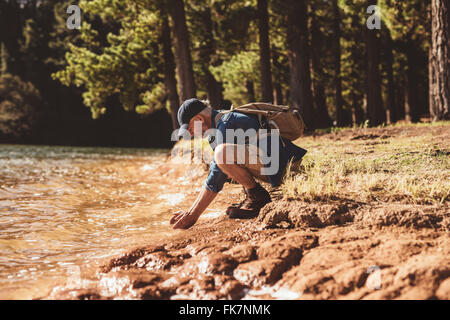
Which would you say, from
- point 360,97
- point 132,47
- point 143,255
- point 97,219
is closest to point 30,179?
point 97,219

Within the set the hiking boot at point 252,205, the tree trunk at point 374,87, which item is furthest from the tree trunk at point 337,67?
the hiking boot at point 252,205

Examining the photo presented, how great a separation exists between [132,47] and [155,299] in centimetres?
1622

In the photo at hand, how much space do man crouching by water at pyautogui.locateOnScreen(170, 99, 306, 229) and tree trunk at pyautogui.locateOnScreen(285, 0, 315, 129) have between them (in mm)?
8703

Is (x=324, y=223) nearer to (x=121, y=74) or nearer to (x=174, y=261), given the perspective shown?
(x=174, y=261)

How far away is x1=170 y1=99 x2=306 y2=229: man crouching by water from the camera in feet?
13.1

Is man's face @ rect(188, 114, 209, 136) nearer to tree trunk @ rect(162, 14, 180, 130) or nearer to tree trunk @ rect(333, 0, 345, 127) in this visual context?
tree trunk @ rect(162, 14, 180, 130)

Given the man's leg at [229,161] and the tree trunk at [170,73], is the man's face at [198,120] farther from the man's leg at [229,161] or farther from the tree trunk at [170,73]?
the tree trunk at [170,73]

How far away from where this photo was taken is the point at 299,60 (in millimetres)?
12742

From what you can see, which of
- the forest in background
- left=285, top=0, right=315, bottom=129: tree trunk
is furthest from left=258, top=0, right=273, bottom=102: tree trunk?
left=285, top=0, right=315, bottom=129: tree trunk

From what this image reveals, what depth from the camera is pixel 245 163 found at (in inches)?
162

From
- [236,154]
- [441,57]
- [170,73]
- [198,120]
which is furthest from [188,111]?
[170,73]

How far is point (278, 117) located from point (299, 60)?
29.8 feet

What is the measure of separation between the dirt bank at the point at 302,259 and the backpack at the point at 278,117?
0.81 meters

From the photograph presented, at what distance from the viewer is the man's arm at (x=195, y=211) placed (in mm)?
4031
